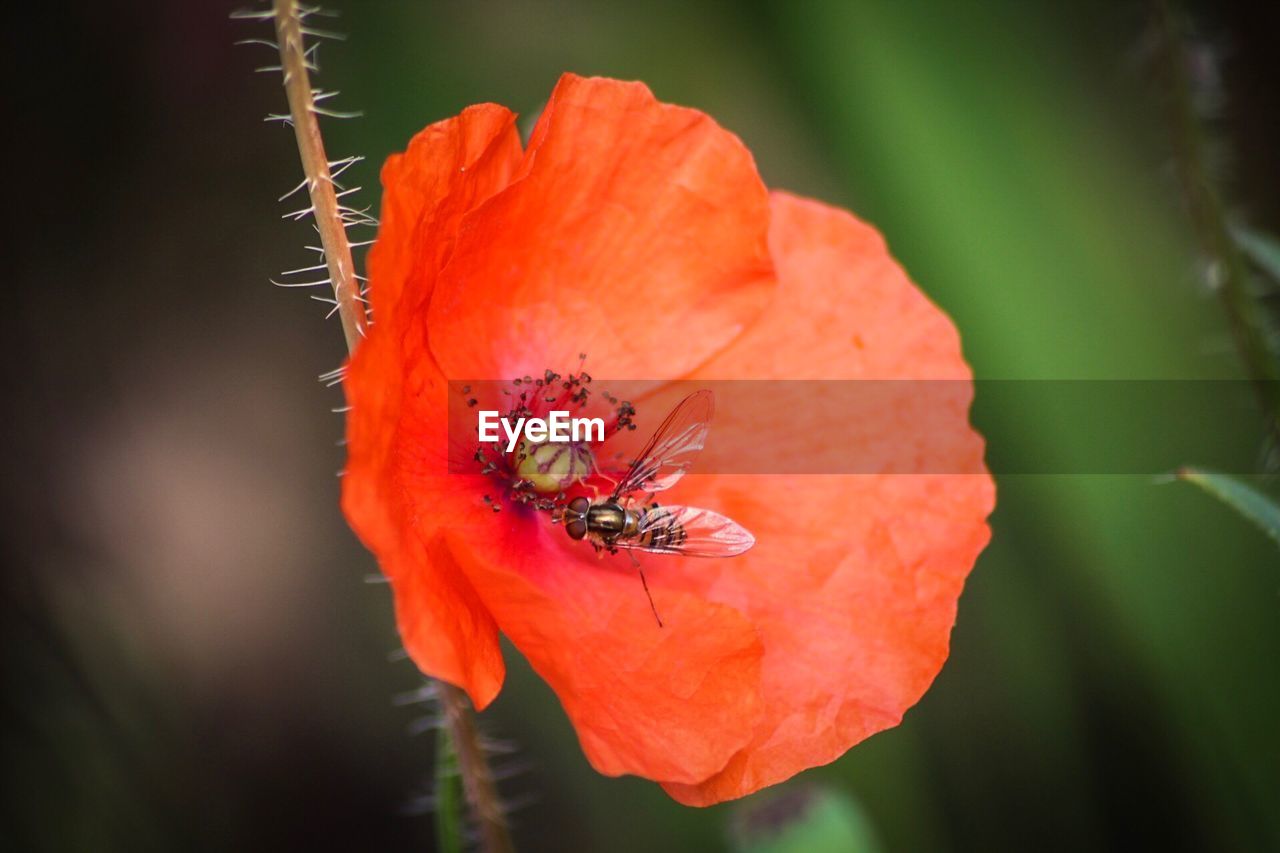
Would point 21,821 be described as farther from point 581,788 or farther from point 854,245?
point 854,245

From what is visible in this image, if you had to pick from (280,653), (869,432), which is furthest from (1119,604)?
(280,653)

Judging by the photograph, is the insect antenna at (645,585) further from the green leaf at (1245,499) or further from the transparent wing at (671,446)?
the green leaf at (1245,499)

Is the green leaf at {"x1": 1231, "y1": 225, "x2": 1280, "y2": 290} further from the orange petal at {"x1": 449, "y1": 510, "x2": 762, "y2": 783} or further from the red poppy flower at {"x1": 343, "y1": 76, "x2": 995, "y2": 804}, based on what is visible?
the orange petal at {"x1": 449, "y1": 510, "x2": 762, "y2": 783}

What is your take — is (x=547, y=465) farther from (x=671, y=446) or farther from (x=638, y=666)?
(x=638, y=666)

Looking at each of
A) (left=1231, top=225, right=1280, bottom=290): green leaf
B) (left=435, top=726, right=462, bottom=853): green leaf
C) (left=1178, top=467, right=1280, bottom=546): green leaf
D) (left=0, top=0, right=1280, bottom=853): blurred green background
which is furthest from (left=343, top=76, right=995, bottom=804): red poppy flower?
(left=0, top=0, right=1280, bottom=853): blurred green background

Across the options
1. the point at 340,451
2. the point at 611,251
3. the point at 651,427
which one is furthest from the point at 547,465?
the point at 340,451

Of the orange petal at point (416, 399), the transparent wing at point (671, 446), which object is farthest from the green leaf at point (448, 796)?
the transparent wing at point (671, 446)
